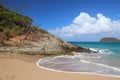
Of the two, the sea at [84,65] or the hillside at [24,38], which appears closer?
the sea at [84,65]

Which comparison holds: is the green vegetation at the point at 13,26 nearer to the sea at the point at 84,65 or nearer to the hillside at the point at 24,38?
the hillside at the point at 24,38

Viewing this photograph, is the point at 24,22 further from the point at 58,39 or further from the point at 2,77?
the point at 2,77

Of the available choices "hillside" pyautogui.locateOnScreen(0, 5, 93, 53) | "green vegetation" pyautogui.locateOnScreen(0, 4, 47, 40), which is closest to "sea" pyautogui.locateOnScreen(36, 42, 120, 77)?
"hillside" pyautogui.locateOnScreen(0, 5, 93, 53)

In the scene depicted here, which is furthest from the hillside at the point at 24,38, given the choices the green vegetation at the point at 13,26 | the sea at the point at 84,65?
the sea at the point at 84,65

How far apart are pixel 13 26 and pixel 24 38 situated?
241 inches

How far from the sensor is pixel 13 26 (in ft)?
133

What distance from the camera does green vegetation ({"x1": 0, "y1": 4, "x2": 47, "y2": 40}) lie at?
36500mm

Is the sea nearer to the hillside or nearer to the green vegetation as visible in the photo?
the hillside

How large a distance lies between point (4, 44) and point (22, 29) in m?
8.17

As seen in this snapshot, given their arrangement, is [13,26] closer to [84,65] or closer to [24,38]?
[24,38]

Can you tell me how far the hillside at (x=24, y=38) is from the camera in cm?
3328

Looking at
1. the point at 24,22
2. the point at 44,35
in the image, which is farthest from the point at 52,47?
the point at 24,22

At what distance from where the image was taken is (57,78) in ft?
40.3

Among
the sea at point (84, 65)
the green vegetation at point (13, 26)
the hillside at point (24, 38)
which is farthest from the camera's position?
the green vegetation at point (13, 26)
